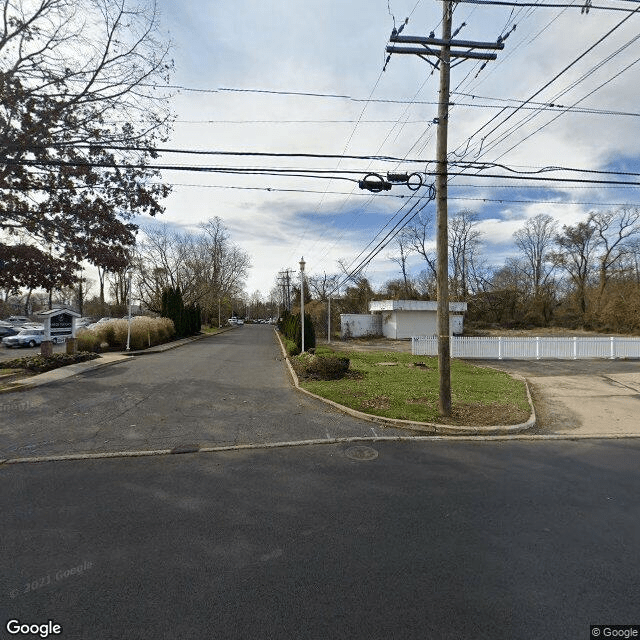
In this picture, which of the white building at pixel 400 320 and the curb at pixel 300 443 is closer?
the curb at pixel 300 443

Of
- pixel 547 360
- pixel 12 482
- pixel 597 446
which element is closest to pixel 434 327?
pixel 547 360

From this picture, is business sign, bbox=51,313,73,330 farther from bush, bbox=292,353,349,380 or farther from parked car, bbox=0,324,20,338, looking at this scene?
parked car, bbox=0,324,20,338

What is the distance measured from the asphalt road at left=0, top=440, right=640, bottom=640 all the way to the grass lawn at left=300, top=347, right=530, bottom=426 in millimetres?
2172

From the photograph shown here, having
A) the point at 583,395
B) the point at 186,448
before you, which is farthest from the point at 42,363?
the point at 583,395

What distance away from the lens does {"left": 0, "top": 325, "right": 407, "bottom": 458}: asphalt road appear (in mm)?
6008

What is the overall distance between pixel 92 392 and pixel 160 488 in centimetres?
689

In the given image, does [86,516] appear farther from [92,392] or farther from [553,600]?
[92,392]

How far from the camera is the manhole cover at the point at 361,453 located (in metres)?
5.28

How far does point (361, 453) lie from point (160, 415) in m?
4.48

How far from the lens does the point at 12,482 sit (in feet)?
14.7

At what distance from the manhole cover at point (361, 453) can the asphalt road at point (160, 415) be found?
65cm

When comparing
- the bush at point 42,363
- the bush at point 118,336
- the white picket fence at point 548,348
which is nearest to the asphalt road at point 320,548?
the bush at point 42,363

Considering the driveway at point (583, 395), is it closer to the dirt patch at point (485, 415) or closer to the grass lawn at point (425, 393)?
the dirt patch at point (485, 415)

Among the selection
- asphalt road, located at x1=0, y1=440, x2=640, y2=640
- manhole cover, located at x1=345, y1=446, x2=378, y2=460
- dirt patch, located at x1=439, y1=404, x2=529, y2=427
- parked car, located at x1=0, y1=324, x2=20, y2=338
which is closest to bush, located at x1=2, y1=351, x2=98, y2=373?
asphalt road, located at x1=0, y1=440, x2=640, y2=640
